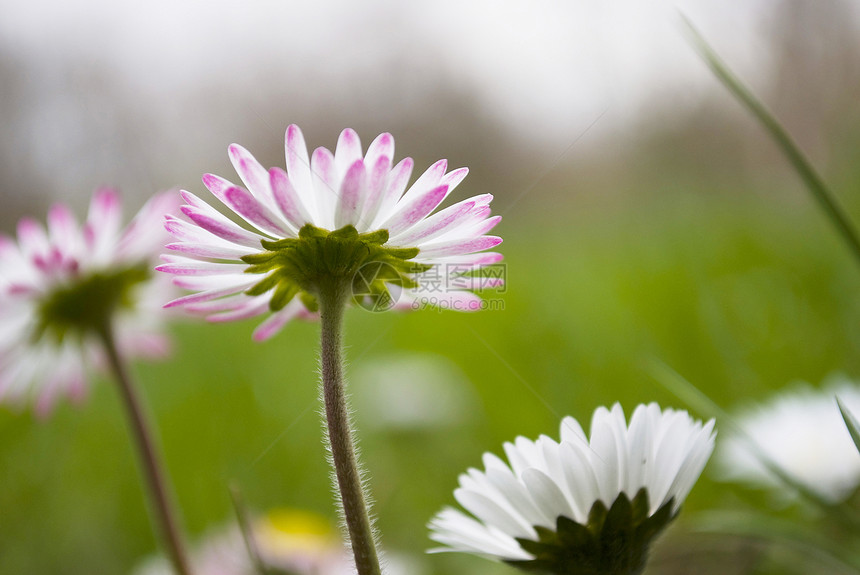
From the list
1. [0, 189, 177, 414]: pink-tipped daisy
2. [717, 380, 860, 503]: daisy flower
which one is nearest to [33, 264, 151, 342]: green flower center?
[0, 189, 177, 414]: pink-tipped daisy

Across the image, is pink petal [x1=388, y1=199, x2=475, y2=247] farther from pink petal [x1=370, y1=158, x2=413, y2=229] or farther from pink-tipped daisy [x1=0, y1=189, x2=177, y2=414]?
pink-tipped daisy [x1=0, y1=189, x2=177, y2=414]

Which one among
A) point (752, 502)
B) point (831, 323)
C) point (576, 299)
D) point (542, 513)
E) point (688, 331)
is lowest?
point (542, 513)

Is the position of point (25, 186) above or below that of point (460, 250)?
above

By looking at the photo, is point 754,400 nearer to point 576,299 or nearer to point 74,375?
point 74,375

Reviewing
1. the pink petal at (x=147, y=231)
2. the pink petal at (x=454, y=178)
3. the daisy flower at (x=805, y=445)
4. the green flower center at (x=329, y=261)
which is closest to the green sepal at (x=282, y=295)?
the green flower center at (x=329, y=261)

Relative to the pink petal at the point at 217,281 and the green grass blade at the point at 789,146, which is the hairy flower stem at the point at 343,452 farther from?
the green grass blade at the point at 789,146

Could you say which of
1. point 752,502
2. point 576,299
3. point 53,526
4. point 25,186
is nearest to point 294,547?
point 53,526
